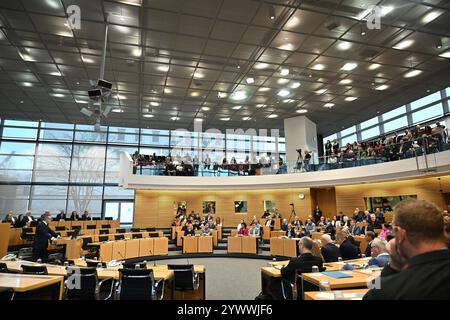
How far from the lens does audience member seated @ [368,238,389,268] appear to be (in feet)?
13.7

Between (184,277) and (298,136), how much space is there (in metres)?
13.1

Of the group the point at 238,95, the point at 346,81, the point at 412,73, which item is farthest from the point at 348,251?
the point at 412,73

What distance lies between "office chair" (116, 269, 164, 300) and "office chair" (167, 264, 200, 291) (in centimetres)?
80

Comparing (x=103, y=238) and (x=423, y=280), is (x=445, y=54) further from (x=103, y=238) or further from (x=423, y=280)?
(x=103, y=238)

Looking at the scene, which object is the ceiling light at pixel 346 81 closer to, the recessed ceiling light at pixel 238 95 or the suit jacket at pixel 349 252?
the recessed ceiling light at pixel 238 95

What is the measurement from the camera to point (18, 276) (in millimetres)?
3811

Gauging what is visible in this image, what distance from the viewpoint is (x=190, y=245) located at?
11086mm

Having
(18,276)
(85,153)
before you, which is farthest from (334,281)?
(85,153)

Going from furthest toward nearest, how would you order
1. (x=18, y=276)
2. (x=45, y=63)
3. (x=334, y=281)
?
(x=45, y=63) < (x=18, y=276) < (x=334, y=281)

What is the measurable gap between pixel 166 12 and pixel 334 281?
306 inches

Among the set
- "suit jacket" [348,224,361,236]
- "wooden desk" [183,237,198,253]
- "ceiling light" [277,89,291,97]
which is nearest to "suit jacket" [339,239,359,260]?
"suit jacket" [348,224,361,236]

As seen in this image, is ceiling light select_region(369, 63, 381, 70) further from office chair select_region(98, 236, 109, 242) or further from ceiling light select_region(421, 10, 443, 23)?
office chair select_region(98, 236, 109, 242)

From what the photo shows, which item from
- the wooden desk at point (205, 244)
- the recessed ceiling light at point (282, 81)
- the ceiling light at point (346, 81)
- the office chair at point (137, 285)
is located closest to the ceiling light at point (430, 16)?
the ceiling light at point (346, 81)
